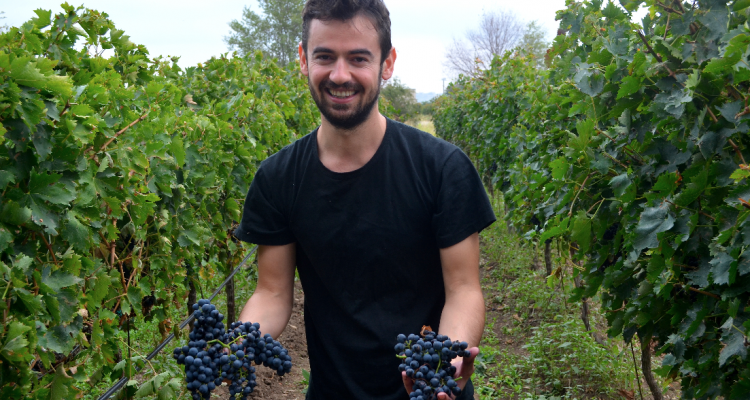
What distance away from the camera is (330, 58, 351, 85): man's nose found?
205cm

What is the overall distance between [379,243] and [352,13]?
77cm

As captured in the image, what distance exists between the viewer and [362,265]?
2096 millimetres

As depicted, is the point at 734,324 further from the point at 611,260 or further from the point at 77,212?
the point at 77,212

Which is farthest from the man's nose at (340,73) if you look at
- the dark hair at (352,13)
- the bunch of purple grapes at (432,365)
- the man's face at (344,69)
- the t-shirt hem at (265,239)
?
the bunch of purple grapes at (432,365)

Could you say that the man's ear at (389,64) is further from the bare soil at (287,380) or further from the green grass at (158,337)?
the bare soil at (287,380)

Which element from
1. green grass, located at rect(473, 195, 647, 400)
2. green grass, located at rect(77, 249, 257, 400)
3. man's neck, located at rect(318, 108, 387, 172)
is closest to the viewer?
man's neck, located at rect(318, 108, 387, 172)

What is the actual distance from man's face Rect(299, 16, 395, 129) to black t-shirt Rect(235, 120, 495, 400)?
0.18m

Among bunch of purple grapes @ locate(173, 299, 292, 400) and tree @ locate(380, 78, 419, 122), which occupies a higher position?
tree @ locate(380, 78, 419, 122)

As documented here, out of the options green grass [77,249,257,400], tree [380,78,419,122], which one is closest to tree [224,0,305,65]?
tree [380,78,419,122]

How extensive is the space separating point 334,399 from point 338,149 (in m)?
0.87

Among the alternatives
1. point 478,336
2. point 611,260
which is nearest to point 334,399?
point 478,336

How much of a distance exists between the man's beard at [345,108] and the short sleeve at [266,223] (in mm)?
378

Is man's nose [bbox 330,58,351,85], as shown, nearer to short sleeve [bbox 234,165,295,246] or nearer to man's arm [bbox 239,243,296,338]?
short sleeve [bbox 234,165,295,246]

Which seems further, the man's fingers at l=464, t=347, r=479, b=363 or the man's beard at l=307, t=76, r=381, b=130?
the man's beard at l=307, t=76, r=381, b=130
